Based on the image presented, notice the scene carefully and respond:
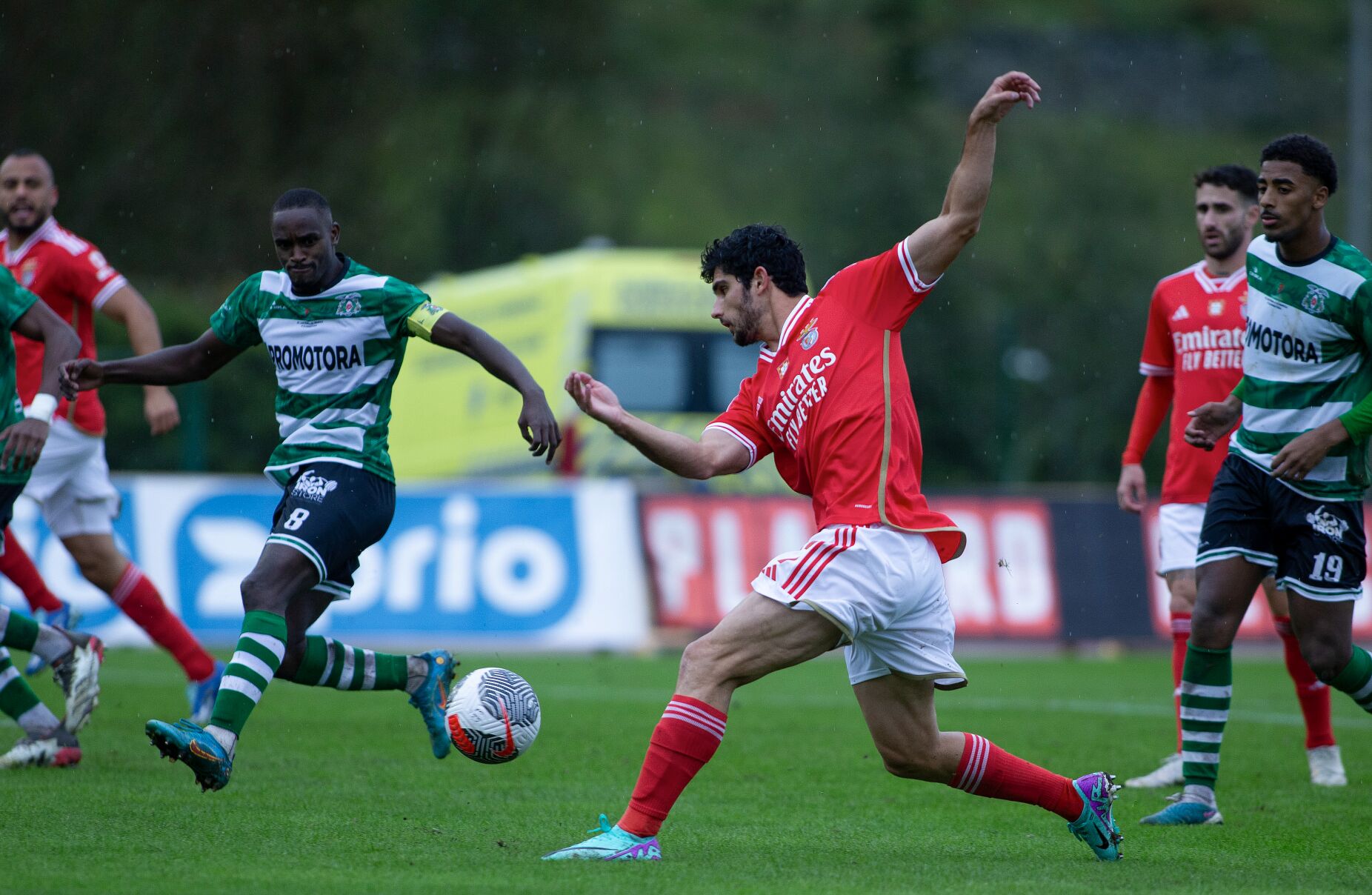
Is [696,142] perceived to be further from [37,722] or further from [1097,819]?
[1097,819]

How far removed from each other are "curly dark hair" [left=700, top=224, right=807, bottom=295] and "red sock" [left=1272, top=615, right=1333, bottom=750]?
363 cm

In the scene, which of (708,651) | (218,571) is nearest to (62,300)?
(708,651)

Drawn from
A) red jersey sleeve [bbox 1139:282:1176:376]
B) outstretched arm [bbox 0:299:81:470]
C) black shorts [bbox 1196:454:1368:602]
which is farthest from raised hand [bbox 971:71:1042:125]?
outstretched arm [bbox 0:299:81:470]

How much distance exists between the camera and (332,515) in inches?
248

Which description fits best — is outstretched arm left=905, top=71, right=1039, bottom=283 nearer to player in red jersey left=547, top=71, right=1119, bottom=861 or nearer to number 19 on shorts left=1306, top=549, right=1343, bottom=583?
player in red jersey left=547, top=71, right=1119, bottom=861

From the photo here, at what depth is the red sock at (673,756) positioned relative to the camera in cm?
519

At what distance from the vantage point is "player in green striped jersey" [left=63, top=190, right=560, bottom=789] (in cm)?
618

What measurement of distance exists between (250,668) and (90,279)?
3.31m

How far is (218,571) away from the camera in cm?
1393

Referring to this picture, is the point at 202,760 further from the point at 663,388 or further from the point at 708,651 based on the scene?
the point at 663,388

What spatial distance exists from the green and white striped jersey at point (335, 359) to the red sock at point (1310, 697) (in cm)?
436

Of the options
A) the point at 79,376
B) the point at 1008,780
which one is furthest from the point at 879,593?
the point at 79,376

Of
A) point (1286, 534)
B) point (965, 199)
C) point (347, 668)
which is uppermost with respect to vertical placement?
point (965, 199)

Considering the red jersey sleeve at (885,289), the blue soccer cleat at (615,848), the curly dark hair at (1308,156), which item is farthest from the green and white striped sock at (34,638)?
the curly dark hair at (1308,156)
